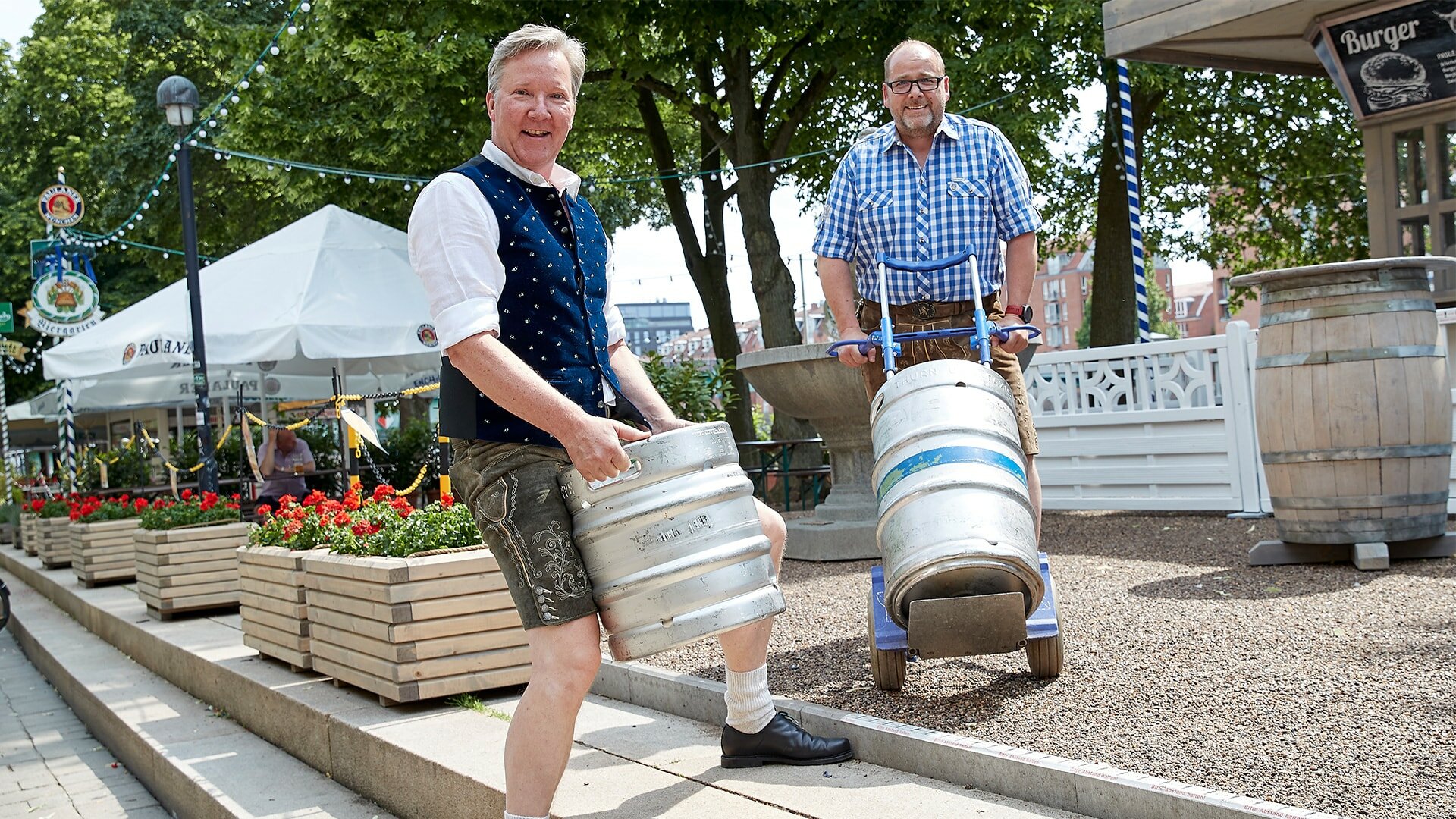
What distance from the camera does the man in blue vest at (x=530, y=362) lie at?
2.62 m

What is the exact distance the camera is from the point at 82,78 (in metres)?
29.0

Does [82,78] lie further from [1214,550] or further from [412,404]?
[1214,550]

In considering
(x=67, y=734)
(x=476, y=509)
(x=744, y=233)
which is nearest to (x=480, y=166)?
(x=476, y=509)

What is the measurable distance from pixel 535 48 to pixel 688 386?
920cm

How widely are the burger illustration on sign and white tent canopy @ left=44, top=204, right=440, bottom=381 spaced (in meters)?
7.54

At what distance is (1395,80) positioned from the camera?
9961 millimetres

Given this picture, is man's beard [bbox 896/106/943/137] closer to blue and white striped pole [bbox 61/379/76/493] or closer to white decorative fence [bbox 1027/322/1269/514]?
white decorative fence [bbox 1027/322/1269/514]

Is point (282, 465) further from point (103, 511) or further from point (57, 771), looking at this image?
point (57, 771)

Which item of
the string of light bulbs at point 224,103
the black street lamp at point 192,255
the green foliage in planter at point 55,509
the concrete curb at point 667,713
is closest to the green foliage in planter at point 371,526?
the concrete curb at point 667,713

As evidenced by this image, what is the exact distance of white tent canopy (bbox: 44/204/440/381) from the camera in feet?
33.0

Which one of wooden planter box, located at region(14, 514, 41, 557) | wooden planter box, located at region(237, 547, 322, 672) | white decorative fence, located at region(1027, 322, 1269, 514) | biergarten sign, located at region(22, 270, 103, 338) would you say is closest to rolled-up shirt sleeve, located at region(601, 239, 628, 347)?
wooden planter box, located at region(237, 547, 322, 672)

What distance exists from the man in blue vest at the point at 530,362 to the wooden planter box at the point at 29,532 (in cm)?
1470

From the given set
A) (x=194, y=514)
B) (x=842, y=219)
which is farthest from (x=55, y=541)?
(x=842, y=219)

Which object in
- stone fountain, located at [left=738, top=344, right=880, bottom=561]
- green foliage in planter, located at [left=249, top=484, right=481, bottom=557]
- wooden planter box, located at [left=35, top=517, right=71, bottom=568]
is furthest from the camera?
wooden planter box, located at [left=35, top=517, right=71, bottom=568]
